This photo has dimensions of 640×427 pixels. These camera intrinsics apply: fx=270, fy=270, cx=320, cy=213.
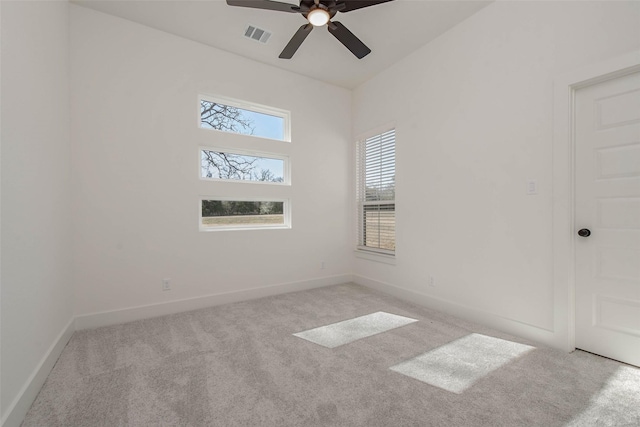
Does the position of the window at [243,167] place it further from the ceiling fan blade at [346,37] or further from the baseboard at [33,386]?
the baseboard at [33,386]

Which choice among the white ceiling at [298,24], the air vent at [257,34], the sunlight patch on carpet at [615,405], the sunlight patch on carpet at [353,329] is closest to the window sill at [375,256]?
the sunlight patch on carpet at [353,329]

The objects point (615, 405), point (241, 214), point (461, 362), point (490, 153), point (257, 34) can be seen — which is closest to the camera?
point (615, 405)

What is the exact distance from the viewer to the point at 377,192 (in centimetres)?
399

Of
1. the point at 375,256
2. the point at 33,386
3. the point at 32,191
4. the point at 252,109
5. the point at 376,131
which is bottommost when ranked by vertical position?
the point at 33,386

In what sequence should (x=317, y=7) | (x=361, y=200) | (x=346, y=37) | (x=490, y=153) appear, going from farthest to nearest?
(x=361, y=200) < (x=490, y=153) < (x=346, y=37) < (x=317, y=7)

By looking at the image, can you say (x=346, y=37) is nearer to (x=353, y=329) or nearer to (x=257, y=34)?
(x=257, y=34)

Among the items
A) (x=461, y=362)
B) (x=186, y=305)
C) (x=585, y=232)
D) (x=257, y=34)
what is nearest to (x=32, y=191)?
(x=186, y=305)

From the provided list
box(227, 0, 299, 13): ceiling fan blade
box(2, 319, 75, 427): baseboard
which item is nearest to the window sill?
box(227, 0, 299, 13): ceiling fan blade

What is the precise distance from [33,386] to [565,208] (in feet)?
12.5

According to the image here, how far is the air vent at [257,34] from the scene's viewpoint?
289 centimetres

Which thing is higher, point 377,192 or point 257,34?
point 257,34

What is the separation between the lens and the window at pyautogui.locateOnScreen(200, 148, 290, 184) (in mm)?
3279

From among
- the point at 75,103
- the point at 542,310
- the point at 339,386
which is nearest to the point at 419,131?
the point at 542,310

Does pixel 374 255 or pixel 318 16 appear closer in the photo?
pixel 318 16
